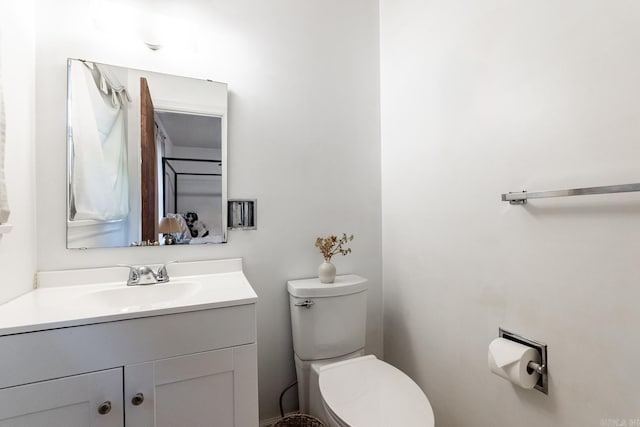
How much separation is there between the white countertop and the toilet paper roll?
848mm

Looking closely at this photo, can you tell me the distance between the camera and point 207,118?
147cm

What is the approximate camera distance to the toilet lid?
100 cm

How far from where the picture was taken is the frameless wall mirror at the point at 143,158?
127 cm

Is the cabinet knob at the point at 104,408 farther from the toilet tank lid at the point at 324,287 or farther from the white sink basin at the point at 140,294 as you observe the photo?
the toilet tank lid at the point at 324,287

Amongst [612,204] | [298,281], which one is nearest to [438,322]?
[298,281]

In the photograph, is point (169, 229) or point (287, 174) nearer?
point (169, 229)

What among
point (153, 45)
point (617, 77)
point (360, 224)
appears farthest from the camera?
point (360, 224)

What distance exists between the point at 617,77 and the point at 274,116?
4.28 ft

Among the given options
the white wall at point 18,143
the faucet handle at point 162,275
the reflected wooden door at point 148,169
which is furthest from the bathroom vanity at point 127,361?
the reflected wooden door at point 148,169

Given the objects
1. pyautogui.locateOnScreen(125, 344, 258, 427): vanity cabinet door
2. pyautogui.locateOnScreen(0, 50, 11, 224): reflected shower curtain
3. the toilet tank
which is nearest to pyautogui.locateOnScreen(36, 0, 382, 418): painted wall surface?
the toilet tank

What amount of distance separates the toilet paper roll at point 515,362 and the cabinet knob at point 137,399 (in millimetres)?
1137

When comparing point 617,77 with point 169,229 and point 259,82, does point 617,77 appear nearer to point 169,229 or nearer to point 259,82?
point 259,82

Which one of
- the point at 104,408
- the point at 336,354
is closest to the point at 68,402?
the point at 104,408

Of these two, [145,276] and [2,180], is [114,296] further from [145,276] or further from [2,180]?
[2,180]
